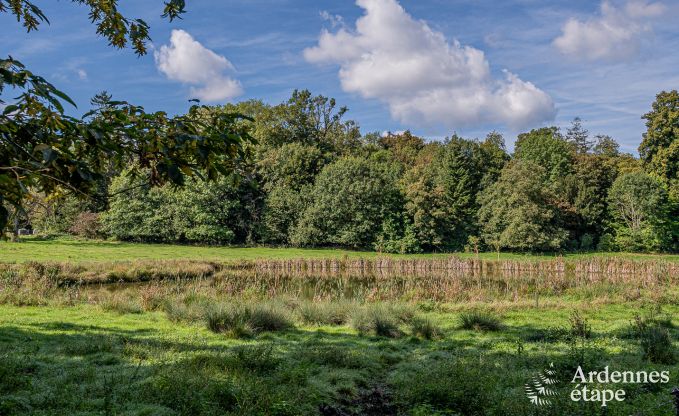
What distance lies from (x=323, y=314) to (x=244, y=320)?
271 cm

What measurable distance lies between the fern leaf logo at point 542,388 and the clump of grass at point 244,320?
6.42 m

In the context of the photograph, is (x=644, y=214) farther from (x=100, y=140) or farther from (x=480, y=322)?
(x=100, y=140)

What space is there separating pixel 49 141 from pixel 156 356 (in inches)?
248

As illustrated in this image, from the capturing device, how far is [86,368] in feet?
24.3

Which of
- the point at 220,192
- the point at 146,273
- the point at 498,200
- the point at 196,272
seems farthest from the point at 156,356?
the point at 498,200

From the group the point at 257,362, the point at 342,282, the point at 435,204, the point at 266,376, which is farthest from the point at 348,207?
the point at 266,376

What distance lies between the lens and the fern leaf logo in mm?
6098

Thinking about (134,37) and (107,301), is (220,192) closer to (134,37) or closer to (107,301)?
(107,301)

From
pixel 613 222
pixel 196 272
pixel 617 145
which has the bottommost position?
pixel 196 272

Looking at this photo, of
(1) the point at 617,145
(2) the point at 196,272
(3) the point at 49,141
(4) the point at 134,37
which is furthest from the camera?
(1) the point at 617,145

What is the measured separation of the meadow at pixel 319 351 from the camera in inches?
239

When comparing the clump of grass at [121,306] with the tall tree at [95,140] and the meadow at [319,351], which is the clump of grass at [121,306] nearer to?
the meadow at [319,351]

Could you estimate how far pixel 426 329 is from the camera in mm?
11867

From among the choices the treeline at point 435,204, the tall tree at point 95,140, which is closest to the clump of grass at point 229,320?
the tall tree at point 95,140
